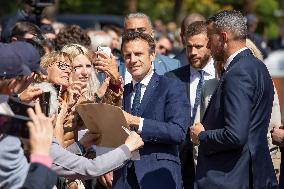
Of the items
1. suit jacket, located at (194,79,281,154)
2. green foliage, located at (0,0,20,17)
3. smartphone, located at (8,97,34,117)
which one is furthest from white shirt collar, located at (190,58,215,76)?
green foliage, located at (0,0,20,17)

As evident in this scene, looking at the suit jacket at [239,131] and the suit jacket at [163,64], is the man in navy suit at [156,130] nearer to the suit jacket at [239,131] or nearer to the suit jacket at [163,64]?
the suit jacket at [239,131]

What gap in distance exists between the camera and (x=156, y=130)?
750 centimetres

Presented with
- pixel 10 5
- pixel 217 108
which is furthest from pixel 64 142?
pixel 10 5

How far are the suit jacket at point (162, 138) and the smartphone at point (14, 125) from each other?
90.5 inches

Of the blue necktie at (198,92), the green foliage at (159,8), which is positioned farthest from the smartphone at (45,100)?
the green foliage at (159,8)

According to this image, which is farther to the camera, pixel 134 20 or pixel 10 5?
pixel 10 5

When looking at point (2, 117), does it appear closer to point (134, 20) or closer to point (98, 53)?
point (98, 53)

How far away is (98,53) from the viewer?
7.84 meters

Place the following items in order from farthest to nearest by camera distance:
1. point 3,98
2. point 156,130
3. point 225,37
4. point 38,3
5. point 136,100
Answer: point 38,3
point 136,100
point 156,130
point 225,37
point 3,98

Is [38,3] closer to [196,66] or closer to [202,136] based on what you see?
[196,66]

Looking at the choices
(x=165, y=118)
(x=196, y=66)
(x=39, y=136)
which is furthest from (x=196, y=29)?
(x=39, y=136)

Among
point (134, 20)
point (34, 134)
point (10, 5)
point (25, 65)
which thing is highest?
point (10, 5)

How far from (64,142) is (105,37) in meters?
5.61

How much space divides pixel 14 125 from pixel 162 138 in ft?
7.86
